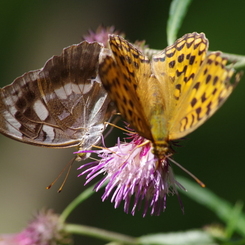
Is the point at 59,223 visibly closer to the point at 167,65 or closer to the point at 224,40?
the point at 167,65

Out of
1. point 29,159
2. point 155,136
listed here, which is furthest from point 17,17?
point 155,136

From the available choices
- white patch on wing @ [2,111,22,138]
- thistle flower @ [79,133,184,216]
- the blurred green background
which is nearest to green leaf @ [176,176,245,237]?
thistle flower @ [79,133,184,216]

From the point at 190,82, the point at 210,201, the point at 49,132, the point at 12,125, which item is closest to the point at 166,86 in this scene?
the point at 190,82

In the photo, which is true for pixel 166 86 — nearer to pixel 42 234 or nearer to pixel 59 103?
pixel 59 103

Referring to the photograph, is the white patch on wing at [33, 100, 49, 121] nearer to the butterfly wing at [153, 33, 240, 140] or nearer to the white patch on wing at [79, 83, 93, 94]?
the white patch on wing at [79, 83, 93, 94]

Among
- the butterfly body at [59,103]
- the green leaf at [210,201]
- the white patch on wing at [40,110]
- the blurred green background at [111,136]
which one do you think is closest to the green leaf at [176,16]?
the butterfly body at [59,103]

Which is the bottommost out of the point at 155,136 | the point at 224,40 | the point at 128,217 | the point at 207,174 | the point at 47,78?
the point at 128,217
